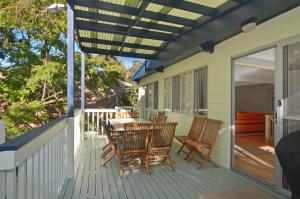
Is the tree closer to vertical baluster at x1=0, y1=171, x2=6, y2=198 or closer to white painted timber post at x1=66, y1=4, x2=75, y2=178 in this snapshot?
white painted timber post at x1=66, y1=4, x2=75, y2=178

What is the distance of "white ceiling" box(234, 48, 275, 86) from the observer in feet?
18.7

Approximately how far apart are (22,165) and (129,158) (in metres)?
2.96

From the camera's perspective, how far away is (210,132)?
459cm

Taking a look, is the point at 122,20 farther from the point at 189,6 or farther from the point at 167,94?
the point at 167,94

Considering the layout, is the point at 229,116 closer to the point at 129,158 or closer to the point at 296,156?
the point at 129,158

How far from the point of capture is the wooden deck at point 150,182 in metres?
3.21

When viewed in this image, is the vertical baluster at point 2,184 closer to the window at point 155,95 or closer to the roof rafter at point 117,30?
the roof rafter at point 117,30

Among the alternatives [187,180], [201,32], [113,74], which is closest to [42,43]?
[113,74]

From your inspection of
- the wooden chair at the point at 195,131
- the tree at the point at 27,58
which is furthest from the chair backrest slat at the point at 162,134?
the tree at the point at 27,58

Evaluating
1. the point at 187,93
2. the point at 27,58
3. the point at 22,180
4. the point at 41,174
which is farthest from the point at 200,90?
the point at 27,58

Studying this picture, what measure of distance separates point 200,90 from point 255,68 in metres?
2.51

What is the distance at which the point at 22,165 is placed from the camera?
1562 mm

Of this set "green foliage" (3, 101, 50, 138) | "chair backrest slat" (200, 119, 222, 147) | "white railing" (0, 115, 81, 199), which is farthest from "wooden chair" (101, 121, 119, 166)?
"green foliage" (3, 101, 50, 138)

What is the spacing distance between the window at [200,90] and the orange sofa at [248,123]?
3.78m
